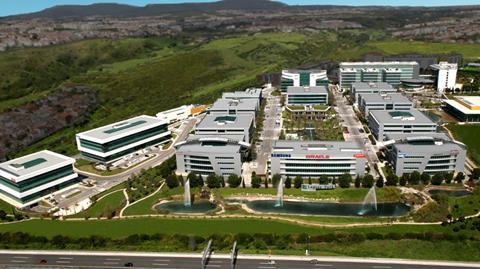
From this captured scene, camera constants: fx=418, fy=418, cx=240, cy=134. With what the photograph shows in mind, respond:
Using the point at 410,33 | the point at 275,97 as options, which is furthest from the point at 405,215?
the point at 410,33

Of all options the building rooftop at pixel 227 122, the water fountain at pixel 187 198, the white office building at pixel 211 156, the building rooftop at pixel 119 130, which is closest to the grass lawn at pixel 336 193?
the white office building at pixel 211 156

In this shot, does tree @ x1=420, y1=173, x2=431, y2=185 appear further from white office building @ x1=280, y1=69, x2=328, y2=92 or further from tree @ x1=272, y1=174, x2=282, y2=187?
white office building @ x1=280, y1=69, x2=328, y2=92

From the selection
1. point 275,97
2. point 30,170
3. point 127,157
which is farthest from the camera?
point 275,97

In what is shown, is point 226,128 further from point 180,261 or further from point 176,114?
point 180,261

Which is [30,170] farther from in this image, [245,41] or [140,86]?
[245,41]

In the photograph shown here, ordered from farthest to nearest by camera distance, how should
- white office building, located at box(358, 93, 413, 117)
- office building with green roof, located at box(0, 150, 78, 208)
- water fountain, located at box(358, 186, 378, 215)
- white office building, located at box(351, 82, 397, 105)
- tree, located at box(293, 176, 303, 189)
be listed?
white office building, located at box(351, 82, 397, 105) → white office building, located at box(358, 93, 413, 117) → tree, located at box(293, 176, 303, 189) → office building with green roof, located at box(0, 150, 78, 208) → water fountain, located at box(358, 186, 378, 215)

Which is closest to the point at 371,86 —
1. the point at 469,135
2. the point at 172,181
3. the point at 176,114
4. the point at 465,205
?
the point at 469,135

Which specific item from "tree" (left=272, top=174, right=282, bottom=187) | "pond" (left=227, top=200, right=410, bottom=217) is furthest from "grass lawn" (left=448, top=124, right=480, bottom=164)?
"tree" (left=272, top=174, right=282, bottom=187)
